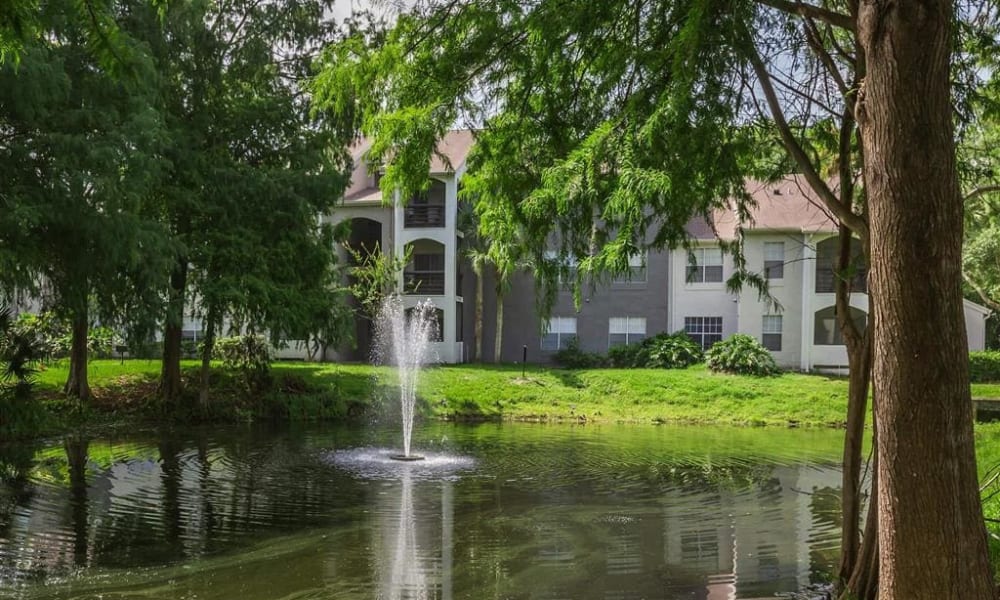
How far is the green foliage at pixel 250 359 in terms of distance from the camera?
2205 centimetres

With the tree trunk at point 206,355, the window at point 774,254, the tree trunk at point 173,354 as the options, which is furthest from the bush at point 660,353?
the tree trunk at point 173,354

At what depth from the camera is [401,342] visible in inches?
866

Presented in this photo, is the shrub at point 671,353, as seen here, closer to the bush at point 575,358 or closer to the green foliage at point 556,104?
the bush at point 575,358

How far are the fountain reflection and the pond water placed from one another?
0.10 ft

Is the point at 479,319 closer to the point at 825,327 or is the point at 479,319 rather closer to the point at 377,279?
the point at 377,279

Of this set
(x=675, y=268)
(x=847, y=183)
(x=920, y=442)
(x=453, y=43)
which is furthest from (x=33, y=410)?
(x=675, y=268)

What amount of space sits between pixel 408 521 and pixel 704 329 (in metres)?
24.2

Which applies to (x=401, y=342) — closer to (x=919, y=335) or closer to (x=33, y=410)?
(x=33, y=410)

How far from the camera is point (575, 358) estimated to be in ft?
102

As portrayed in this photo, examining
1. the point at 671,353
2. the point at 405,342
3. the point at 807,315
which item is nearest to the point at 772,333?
the point at 807,315

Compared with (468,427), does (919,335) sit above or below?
above

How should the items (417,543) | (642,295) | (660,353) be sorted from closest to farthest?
1. (417,543)
2. (660,353)
3. (642,295)

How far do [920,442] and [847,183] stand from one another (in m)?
3.00

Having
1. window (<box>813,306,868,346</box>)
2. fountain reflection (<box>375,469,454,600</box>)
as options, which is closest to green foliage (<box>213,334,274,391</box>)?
fountain reflection (<box>375,469,454,600</box>)
